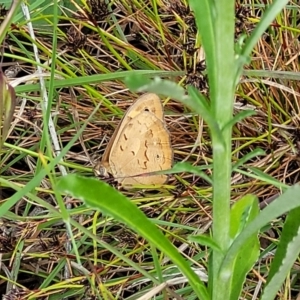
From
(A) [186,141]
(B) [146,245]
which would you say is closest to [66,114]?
(A) [186,141]

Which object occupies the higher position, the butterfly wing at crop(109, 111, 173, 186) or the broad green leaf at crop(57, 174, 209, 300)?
the broad green leaf at crop(57, 174, 209, 300)

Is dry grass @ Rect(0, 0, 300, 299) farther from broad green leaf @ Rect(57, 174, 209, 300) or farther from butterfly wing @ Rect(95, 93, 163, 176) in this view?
broad green leaf @ Rect(57, 174, 209, 300)

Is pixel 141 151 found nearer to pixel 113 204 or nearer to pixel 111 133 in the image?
pixel 111 133

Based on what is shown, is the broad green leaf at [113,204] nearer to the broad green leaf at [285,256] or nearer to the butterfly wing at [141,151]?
the broad green leaf at [285,256]

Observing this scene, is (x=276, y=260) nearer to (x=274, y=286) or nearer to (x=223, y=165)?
(x=274, y=286)

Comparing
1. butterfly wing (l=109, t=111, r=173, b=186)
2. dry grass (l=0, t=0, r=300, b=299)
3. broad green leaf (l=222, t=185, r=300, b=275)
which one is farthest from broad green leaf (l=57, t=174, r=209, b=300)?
butterfly wing (l=109, t=111, r=173, b=186)

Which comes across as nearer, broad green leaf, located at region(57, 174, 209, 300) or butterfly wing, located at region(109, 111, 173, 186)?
broad green leaf, located at region(57, 174, 209, 300)

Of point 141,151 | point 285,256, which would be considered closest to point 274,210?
point 285,256
